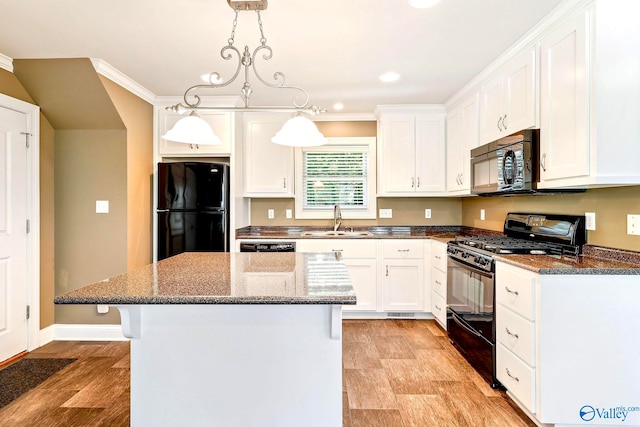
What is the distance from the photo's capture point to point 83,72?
280 cm

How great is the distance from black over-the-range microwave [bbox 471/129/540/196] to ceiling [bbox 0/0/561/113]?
0.66m

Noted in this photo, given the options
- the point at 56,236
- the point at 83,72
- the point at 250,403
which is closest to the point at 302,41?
the point at 83,72

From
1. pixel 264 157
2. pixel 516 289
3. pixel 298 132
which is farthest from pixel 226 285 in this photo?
pixel 264 157

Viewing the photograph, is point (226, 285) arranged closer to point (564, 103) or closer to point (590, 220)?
point (564, 103)

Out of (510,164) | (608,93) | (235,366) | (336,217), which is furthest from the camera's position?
(336,217)

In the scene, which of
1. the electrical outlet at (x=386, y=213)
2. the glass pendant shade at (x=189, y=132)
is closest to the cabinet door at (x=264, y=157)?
the electrical outlet at (x=386, y=213)

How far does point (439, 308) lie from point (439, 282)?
0.85 feet

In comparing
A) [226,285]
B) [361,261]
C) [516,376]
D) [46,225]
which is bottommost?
[516,376]

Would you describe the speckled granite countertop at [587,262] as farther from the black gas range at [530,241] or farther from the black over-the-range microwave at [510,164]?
the black over-the-range microwave at [510,164]

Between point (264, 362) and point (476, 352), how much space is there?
1775 millimetres

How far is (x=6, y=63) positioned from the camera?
2.75m

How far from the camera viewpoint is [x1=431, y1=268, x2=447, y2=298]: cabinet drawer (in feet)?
10.9

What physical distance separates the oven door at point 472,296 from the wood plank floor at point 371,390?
349 millimetres

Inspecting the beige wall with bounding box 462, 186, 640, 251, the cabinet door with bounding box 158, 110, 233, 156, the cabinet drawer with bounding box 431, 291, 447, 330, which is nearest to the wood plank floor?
the cabinet drawer with bounding box 431, 291, 447, 330
